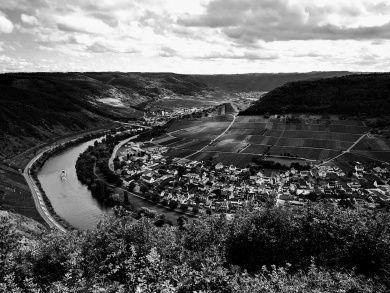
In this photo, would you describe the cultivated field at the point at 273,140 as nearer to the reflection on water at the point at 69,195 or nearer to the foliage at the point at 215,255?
the reflection on water at the point at 69,195

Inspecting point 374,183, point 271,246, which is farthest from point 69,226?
point 374,183

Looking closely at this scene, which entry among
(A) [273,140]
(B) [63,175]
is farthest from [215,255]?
(A) [273,140]

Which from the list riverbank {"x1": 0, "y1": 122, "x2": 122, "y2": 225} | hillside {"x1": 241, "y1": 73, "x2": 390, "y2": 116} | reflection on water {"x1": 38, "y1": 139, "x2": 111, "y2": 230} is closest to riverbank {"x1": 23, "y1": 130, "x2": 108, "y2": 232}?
riverbank {"x1": 0, "y1": 122, "x2": 122, "y2": 225}

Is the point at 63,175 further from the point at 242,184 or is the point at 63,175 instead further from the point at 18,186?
the point at 242,184

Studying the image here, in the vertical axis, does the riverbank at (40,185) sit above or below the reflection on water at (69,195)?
above

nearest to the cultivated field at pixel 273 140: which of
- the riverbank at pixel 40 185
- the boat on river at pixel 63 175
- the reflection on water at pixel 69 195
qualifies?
the boat on river at pixel 63 175

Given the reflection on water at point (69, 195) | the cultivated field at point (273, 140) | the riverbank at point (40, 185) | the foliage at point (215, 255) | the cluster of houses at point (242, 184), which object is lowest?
the reflection on water at point (69, 195)
